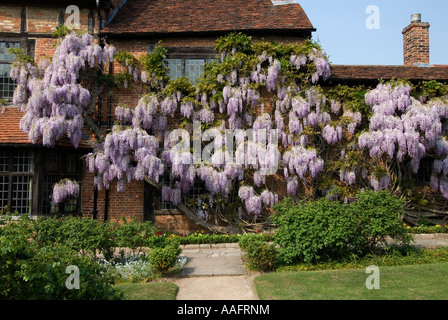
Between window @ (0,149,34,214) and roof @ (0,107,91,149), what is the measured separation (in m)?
0.45

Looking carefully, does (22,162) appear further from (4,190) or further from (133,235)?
(133,235)

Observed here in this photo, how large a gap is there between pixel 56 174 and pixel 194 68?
5.59m

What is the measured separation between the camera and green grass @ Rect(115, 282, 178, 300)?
5977mm

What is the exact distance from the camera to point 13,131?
10938 mm

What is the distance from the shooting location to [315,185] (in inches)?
471

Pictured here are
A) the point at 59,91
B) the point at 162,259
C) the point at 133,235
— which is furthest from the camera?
the point at 59,91

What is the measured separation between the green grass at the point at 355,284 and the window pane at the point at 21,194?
759 centimetres

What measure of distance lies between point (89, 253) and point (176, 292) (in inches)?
95.0

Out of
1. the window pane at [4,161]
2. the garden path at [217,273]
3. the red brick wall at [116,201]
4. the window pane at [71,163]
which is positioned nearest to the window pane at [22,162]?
the window pane at [4,161]

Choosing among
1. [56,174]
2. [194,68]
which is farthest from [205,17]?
[56,174]

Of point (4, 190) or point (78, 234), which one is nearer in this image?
point (78, 234)

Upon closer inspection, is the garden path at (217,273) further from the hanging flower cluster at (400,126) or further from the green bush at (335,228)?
the hanging flower cluster at (400,126)

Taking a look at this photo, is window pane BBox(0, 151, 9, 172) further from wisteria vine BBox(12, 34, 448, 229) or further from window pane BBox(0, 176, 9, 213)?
wisteria vine BBox(12, 34, 448, 229)
